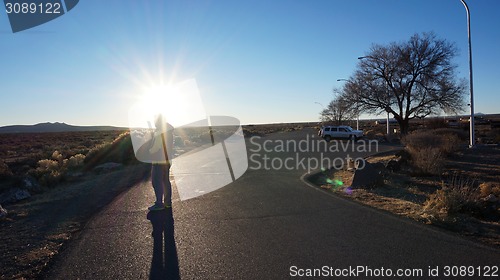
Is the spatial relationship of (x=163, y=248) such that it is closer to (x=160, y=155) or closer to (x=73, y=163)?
(x=160, y=155)

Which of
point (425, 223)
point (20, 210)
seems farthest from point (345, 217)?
point (20, 210)

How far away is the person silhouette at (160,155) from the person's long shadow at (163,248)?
483mm

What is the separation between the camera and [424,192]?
10.5m

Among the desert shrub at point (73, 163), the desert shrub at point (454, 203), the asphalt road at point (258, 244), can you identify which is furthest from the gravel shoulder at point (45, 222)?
the desert shrub at point (454, 203)

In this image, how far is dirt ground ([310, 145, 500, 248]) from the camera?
6523mm

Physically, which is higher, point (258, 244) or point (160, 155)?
point (160, 155)

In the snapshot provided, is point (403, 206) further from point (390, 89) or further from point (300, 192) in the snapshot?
point (390, 89)

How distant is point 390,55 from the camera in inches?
1655

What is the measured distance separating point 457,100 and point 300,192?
1407 inches

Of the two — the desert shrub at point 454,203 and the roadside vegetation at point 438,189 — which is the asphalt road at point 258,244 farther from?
the desert shrub at point 454,203

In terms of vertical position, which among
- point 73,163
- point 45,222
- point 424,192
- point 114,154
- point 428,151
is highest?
point 428,151

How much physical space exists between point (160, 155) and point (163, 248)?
2.84 metres

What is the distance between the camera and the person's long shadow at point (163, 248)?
4844mm

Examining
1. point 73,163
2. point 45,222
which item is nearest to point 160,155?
point 45,222
